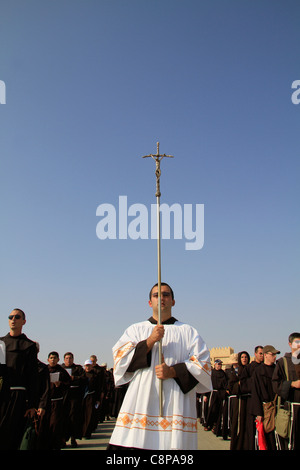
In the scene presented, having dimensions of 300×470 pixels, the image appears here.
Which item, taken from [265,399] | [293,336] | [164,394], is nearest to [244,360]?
[265,399]

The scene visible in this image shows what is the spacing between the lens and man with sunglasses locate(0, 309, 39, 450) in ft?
24.6

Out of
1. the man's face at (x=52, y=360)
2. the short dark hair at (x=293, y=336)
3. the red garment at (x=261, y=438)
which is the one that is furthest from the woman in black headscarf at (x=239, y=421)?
the man's face at (x=52, y=360)

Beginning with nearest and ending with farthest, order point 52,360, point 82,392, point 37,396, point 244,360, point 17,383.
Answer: point 17,383 < point 37,396 < point 244,360 < point 52,360 < point 82,392

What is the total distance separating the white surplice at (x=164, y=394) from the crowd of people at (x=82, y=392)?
0.21 feet

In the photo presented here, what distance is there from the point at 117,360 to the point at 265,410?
18.5ft

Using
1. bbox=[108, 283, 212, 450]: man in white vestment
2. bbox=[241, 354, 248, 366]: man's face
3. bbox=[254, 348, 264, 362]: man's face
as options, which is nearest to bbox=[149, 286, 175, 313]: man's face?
bbox=[108, 283, 212, 450]: man in white vestment

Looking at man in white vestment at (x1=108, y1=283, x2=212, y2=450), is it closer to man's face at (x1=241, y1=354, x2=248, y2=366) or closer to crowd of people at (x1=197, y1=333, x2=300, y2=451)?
crowd of people at (x1=197, y1=333, x2=300, y2=451)

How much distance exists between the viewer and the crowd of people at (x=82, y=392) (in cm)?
743

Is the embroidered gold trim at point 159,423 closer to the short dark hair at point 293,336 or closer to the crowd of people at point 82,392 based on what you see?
the crowd of people at point 82,392

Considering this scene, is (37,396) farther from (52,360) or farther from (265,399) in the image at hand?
(52,360)

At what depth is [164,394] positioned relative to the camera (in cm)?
491

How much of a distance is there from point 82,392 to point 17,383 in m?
8.41

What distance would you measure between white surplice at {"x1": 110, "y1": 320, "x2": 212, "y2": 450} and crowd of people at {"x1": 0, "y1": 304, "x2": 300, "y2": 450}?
0.07m
